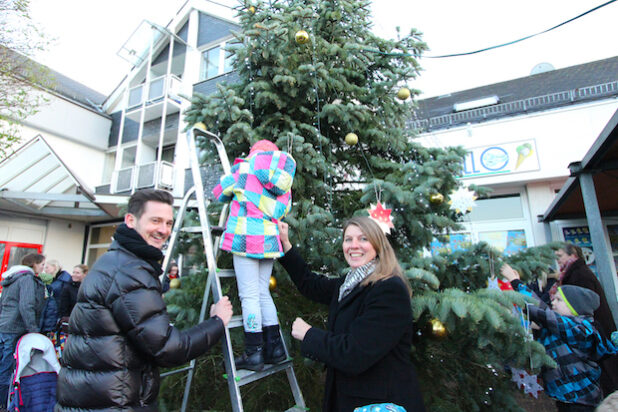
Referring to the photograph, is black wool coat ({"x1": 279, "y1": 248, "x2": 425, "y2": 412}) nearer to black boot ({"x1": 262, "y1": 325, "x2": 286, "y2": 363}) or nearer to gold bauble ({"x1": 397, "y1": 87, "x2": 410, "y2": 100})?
black boot ({"x1": 262, "y1": 325, "x2": 286, "y2": 363})

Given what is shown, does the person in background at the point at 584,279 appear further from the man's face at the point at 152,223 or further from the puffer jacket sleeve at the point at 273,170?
the man's face at the point at 152,223

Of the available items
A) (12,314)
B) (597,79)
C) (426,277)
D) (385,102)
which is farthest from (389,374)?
(597,79)

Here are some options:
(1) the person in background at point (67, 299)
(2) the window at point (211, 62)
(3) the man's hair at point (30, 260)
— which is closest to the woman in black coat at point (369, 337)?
(3) the man's hair at point (30, 260)

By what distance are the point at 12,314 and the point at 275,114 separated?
412cm

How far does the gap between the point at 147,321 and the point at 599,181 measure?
7.35 m

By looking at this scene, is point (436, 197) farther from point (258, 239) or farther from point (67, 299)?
point (67, 299)

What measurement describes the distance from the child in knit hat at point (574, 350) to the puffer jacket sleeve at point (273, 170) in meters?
2.12

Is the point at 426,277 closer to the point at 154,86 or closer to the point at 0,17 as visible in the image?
the point at 0,17

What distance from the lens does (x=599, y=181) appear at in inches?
236

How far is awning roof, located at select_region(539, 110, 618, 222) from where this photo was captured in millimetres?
4145

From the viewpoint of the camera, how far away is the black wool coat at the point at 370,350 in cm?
167

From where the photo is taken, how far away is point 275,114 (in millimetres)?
3658

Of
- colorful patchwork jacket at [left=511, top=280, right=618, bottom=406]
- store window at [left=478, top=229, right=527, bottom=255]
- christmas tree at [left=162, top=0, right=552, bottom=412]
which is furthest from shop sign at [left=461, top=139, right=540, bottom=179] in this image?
colorful patchwork jacket at [left=511, top=280, right=618, bottom=406]

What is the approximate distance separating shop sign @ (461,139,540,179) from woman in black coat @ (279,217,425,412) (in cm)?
799
